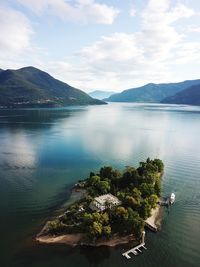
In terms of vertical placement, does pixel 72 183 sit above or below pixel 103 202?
below

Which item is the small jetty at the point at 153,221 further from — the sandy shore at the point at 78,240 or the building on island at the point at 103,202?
the building on island at the point at 103,202

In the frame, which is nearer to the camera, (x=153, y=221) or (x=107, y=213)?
(x=107, y=213)

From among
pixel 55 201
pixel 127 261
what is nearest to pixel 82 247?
pixel 127 261

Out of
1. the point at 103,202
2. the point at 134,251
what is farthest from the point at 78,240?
the point at 103,202

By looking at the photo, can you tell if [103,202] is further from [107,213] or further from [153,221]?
[153,221]

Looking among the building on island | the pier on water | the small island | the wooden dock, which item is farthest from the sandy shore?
the building on island

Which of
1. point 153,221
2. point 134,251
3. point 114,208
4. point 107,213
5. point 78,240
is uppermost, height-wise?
point 114,208
